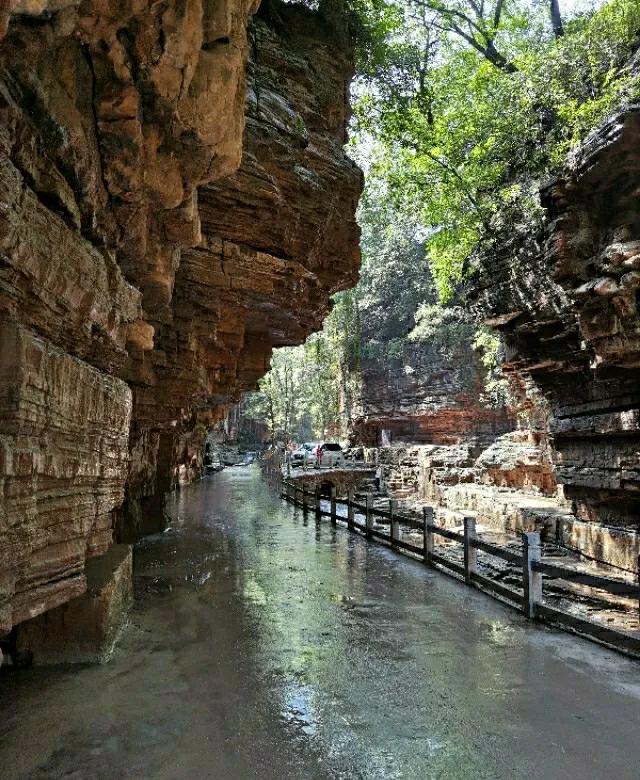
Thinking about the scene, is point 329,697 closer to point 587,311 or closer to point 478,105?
point 587,311

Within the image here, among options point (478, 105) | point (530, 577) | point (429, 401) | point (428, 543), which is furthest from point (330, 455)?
point (530, 577)

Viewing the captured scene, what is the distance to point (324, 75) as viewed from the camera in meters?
10.7

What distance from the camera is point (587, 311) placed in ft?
41.2

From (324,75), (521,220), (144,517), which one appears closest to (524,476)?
(521,220)

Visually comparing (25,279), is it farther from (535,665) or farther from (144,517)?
(144,517)

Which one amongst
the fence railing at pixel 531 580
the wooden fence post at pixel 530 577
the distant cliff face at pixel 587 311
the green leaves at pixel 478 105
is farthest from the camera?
the green leaves at pixel 478 105

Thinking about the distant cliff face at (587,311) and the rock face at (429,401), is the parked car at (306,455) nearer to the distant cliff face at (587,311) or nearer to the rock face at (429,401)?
the rock face at (429,401)

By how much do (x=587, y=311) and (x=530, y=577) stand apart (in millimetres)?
8604

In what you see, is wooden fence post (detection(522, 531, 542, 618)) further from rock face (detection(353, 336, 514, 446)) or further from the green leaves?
rock face (detection(353, 336, 514, 446))

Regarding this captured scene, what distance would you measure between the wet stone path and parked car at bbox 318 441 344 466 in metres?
27.6

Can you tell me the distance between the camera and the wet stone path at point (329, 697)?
10.8 feet

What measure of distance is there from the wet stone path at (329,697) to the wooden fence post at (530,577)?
0.74 ft

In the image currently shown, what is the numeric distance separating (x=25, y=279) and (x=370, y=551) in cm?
876

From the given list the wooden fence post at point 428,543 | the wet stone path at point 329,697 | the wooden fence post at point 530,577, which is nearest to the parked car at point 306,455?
the wooden fence post at point 428,543
